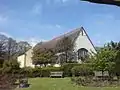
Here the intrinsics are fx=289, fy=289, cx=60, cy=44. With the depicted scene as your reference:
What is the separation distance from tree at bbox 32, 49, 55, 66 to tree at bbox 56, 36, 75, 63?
191 centimetres

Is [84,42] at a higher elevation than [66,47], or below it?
higher

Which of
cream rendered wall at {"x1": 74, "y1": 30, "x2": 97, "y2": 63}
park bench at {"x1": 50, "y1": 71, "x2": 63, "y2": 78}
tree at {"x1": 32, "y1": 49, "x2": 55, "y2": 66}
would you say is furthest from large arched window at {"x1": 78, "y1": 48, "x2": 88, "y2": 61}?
park bench at {"x1": 50, "y1": 71, "x2": 63, "y2": 78}

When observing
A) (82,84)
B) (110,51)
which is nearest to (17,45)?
(110,51)

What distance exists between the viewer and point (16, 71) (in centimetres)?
4428

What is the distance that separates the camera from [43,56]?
61688mm

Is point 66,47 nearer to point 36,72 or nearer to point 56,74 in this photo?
point 36,72

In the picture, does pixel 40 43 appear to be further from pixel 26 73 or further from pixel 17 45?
pixel 26 73

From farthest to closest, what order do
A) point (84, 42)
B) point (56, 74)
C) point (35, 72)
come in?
point (84, 42), point (35, 72), point (56, 74)

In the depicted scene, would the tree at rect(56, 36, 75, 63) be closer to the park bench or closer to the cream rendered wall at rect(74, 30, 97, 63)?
the cream rendered wall at rect(74, 30, 97, 63)

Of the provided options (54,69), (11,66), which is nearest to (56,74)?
(54,69)

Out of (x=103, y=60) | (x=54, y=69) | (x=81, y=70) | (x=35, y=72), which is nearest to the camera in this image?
(x=103, y=60)

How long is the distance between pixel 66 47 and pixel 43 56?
5268 millimetres

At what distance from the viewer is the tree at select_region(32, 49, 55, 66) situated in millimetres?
60594

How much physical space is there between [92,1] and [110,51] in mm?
31106
